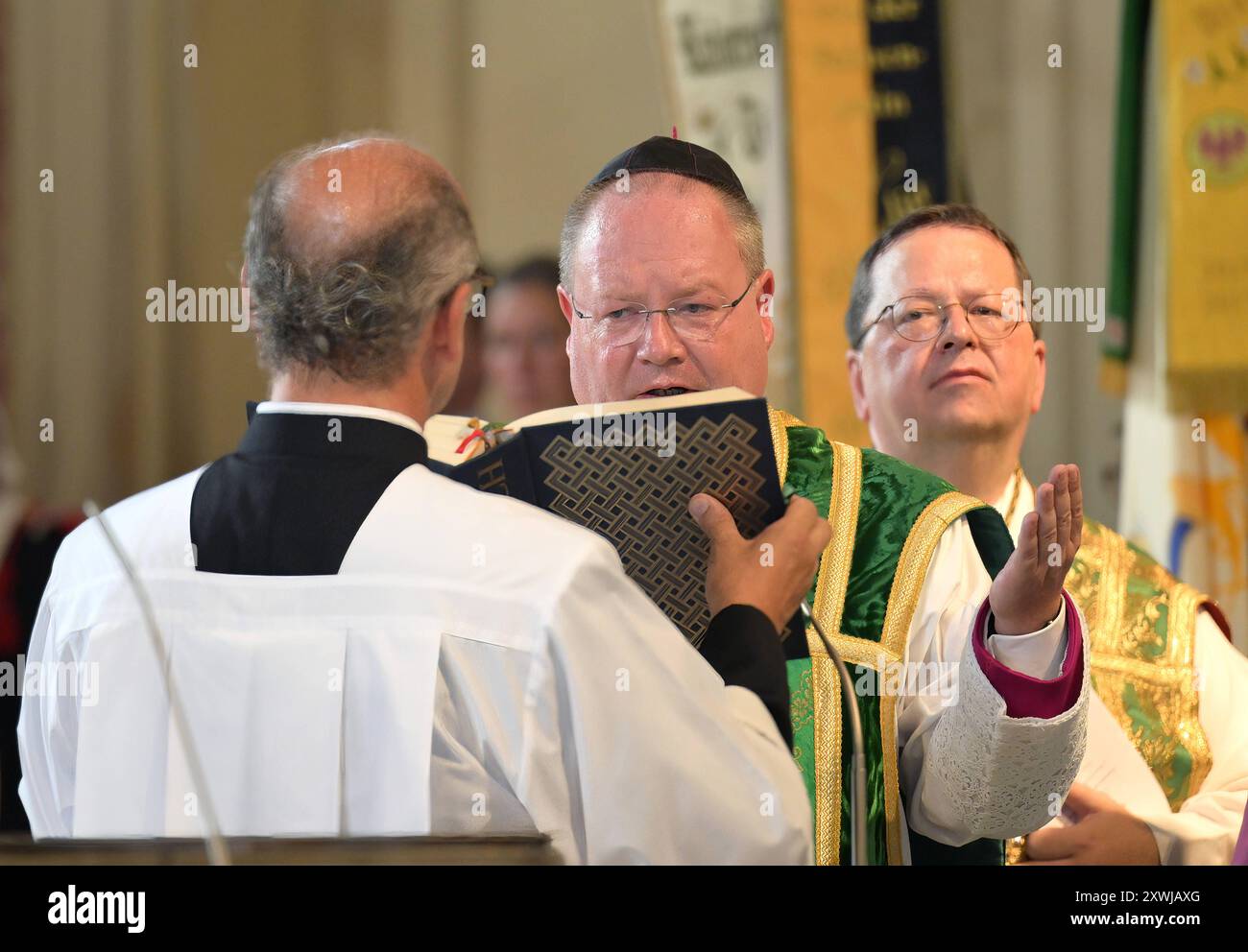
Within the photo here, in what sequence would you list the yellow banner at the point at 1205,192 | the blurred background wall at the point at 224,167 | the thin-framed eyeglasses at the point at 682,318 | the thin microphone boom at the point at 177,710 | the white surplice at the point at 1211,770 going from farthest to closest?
the blurred background wall at the point at 224,167 < the yellow banner at the point at 1205,192 < the white surplice at the point at 1211,770 < the thin-framed eyeglasses at the point at 682,318 < the thin microphone boom at the point at 177,710

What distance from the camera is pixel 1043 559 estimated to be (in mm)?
2328

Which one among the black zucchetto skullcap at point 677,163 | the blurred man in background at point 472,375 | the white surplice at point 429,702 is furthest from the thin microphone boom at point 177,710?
the blurred man in background at point 472,375

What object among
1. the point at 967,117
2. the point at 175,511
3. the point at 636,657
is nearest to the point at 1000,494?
the point at 636,657

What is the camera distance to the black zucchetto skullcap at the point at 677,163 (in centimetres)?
307

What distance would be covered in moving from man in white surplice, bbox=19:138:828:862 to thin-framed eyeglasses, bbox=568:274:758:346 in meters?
0.56

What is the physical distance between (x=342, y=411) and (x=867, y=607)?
1.02 meters

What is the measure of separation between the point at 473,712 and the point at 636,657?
24 centimetres

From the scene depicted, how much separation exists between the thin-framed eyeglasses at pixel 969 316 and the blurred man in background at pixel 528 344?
1.86m

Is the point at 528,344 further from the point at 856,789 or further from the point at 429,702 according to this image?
the point at 429,702

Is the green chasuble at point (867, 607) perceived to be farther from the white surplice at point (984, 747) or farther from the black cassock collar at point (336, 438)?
the black cassock collar at point (336, 438)

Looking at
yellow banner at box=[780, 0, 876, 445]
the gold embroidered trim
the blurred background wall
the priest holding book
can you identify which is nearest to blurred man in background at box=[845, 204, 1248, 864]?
the priest holding book

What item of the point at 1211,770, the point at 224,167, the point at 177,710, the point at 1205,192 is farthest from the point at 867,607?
the point at 224,167

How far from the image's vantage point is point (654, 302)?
9.75ft

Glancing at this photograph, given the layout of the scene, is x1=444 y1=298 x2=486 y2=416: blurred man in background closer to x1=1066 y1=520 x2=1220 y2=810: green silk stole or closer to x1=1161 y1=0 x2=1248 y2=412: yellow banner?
x1=1161 y1=0 x2=1248 y2=412: yellow banner
